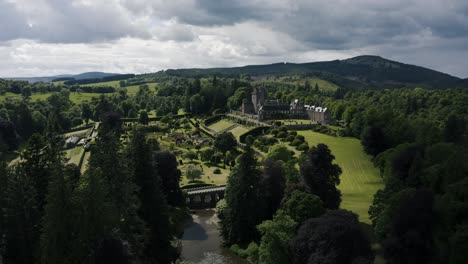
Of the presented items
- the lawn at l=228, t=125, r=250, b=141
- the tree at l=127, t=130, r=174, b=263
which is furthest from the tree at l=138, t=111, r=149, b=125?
the tree at l=127, t=130, r=174, b=263

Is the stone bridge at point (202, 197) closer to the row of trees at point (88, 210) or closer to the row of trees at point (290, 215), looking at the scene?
the row of trees at point (290, 215)

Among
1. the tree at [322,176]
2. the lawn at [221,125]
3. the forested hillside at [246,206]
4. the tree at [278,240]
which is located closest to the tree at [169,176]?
the forested hillside at [246,206]

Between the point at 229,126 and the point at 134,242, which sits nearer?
the point at 134,242

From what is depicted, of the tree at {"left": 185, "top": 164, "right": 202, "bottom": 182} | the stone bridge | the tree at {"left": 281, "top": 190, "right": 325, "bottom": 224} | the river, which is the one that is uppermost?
the tree at {"left": 281, "top": 190, "right": 325, "bottom": 224}

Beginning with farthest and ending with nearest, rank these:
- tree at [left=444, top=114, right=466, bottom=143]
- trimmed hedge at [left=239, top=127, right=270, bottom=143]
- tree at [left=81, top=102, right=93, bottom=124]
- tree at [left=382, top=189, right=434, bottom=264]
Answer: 1. tree at [left=81, top=102, right=93, bottom=124]
2. trimmed hedge at [left=239, top=127, right=270, bottom=143]
3. tree at [left=444, top=114, right=466, bottom=143]
4. tree at [left=382, top=189, right=434, bottom=264]

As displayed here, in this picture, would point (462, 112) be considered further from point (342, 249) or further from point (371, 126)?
point (342, 249)

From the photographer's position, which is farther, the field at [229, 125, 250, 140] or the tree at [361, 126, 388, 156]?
the field at [229, 125, 250, 140]

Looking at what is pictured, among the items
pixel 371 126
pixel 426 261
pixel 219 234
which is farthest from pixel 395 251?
pixel 371 126

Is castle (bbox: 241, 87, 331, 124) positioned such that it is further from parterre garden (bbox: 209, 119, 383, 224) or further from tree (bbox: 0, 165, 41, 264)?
tree (bbox: 0, 165, 41, 264)
